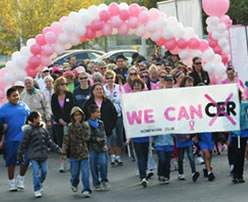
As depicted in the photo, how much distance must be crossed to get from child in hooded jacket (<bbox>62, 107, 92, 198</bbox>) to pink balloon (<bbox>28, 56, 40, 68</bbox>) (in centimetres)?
634

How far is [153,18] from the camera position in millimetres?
17844

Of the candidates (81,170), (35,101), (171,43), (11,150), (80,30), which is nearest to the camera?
(81,170)

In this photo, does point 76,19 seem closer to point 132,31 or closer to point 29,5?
point 132,31

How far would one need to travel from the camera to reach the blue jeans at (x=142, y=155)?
1238cm

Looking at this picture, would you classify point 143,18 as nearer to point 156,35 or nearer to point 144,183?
point 156,35

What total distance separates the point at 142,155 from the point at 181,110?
99cm

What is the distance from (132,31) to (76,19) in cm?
138

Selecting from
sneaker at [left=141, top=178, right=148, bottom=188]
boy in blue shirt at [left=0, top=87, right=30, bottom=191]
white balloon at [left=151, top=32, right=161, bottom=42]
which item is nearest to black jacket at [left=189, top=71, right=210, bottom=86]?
white balloon at [left=151, top=32, right=161, bottom=42]

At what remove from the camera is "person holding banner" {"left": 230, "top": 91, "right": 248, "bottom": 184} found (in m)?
12.0

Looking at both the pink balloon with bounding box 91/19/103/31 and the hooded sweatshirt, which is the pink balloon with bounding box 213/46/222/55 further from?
the hooded sweatshirt

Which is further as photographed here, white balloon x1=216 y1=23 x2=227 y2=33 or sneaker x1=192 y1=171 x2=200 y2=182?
white balloon x1=216 y1=23 x2=227 y2=33

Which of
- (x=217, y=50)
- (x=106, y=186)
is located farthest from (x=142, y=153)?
(x=217, y=50)

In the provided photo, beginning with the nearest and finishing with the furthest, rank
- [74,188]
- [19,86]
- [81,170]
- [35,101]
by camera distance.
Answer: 1. [81,170]
2. [74,188]
3. [19,86]
4. [35,101]

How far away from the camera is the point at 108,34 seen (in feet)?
58.9
